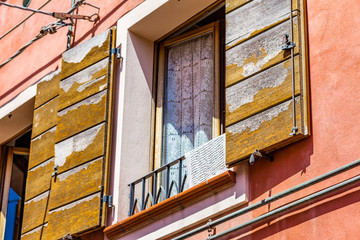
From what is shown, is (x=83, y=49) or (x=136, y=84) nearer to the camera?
(x=136, y=84)

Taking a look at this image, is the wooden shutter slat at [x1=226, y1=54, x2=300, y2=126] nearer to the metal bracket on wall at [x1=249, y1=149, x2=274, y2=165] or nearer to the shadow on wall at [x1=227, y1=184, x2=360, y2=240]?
the metal bracket on wall at [x1=249, y1=149, x2=274, y2=165]

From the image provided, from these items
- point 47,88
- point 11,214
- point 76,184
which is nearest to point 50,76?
point 47,88

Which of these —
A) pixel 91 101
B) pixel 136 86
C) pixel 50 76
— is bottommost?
pixel 91 101

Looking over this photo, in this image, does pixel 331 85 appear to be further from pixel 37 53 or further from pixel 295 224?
pixel 37 53

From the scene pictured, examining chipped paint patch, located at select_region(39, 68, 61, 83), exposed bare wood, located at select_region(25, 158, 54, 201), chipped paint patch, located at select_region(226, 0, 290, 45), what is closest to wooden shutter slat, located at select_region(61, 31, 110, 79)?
chipped paint patch, located at select_region(39, 68, 61, 83)

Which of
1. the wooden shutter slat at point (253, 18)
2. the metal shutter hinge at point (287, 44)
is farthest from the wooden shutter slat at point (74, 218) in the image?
the metal shutter hinge at point (287, 44)

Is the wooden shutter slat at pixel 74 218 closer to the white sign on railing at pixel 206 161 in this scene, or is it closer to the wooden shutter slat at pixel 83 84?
the white sign on railing at pixel 206 161

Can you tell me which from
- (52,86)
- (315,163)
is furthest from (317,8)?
(52,86)

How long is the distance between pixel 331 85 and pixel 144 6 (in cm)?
241

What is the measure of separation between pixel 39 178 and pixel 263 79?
9.26 ft

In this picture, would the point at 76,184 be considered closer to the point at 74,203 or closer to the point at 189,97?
the point at 74,203

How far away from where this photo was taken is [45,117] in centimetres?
845

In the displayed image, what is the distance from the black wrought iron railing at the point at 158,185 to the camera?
7.00 meters

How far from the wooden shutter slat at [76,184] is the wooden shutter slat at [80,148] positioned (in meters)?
0.06
